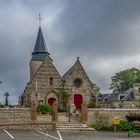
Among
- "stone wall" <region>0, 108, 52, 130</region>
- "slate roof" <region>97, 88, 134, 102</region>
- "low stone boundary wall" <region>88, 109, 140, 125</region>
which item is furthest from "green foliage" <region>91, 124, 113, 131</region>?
"slate roof" <region>97, 88, 134, 102</region>

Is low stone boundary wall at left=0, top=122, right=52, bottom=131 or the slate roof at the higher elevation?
the slate roof

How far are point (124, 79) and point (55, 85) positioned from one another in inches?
1400

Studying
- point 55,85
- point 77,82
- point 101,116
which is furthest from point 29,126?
point 77,82

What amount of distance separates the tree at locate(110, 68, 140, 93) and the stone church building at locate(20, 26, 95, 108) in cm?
3186

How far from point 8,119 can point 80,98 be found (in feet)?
57.4

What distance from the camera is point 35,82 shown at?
53875 millimetres

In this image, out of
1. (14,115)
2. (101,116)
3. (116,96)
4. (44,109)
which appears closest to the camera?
(101,116)

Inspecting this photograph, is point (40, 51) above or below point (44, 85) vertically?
above

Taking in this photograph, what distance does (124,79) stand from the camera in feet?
287

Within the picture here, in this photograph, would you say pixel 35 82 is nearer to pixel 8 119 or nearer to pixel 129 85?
pixel 8 119

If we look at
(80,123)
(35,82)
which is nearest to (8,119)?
(80,123)

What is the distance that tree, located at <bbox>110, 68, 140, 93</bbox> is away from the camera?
86438mm

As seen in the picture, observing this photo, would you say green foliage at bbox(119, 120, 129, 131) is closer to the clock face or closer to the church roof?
the clock face

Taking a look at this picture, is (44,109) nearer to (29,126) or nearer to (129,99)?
(29,126)
